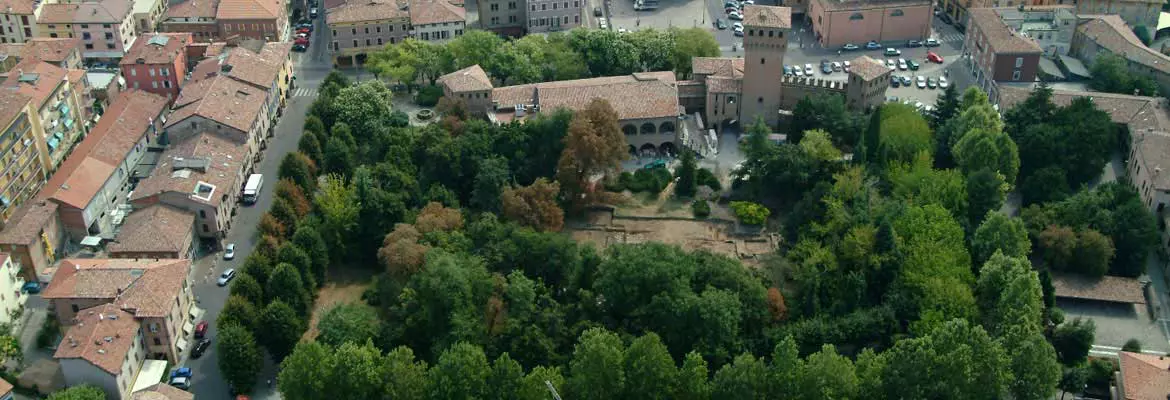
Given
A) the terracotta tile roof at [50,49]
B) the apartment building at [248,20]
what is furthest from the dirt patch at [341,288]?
the apartment building at [248,20]

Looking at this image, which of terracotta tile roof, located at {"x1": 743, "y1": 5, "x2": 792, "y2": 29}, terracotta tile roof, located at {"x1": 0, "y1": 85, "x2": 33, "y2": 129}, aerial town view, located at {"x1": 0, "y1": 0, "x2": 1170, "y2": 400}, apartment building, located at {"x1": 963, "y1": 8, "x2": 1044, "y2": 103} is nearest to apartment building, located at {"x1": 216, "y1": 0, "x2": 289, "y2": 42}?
aerial town view, located at {"x1": 0, "y1": 0, "x2": 1170, "y2": 400}

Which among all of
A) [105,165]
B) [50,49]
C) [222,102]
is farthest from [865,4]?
[50,49]

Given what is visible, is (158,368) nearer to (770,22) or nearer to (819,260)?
(819,260)

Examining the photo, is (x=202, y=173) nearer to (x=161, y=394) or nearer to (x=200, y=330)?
(x=200, y=330)

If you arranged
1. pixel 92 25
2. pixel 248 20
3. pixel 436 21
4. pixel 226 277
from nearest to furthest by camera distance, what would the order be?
1. pixel 226 277
2. pixel 92 25
3. pixel 436 21
4. pixel 248 20

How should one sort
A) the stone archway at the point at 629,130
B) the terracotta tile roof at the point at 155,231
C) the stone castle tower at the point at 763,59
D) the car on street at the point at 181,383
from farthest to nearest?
the stone archway at the point at 629,130 < the stone castle tower at the point at 763,59 < the terracotta tile roof at the point at 155,231 < the car on street at the point at 181,383

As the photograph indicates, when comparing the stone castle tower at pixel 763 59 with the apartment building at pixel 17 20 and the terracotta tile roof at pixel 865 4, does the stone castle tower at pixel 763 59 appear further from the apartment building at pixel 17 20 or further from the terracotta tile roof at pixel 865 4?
the apartment building at pixel 17 20

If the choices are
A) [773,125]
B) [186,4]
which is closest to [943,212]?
[773,125]
